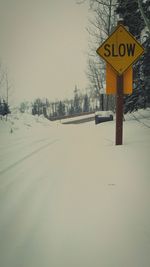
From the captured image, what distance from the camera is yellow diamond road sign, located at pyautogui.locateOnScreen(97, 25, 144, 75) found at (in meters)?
6.82

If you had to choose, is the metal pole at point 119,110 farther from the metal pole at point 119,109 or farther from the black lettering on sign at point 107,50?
the black lettering on sign at point 107,50

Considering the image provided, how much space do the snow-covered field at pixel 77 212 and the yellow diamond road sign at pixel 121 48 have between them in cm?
192

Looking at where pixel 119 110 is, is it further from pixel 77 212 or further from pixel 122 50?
pixel 77 212

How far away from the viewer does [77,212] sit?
11.9ft

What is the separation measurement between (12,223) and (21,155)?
424 centimetres

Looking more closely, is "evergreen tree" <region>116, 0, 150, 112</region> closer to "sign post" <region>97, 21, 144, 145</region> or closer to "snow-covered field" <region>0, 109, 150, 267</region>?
"sign post" <region>97, 21, 144, 145</region>

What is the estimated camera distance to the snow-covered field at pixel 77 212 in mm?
2740

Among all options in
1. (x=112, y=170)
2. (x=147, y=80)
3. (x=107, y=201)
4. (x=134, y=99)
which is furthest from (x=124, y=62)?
(x=134, y=99)

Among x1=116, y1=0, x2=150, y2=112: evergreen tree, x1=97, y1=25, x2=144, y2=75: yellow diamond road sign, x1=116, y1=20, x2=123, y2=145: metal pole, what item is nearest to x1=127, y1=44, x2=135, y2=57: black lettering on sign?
x1=97, y1=25, x2=144, y2=75: yellow diamond road sign

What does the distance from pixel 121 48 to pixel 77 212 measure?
4.27 meters

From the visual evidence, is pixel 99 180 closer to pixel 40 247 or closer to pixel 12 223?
pixel 12 223

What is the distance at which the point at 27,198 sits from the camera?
166 inches

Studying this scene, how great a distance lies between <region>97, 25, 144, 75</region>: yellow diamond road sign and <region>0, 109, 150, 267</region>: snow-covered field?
192cm

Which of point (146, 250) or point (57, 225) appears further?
point (57, 225)
